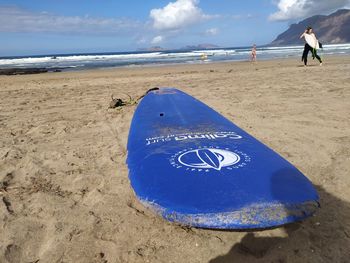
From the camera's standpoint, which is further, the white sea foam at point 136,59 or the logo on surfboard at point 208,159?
the white sea foam at point 136,59

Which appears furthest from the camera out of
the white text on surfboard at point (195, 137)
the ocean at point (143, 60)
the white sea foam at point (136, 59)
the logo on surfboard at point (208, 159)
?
the white sea foam at point (136, 59)

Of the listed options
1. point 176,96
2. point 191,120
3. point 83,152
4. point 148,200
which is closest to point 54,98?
point 176,96

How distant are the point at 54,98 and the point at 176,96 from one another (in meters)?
3.59

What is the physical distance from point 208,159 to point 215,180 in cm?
32

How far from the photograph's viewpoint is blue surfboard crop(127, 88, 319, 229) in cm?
188

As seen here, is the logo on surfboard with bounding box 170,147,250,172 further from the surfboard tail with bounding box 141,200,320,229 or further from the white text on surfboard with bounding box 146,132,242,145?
the surfboard tail with bounding box 141,200,320,229

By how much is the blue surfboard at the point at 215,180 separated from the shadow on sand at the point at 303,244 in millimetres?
168

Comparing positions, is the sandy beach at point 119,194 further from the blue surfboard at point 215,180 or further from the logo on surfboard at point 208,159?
the logo on surfboard at point 208,159

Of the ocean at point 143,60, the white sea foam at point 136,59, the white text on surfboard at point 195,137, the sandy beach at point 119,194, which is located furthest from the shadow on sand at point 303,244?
the white sea foam at point 136,59

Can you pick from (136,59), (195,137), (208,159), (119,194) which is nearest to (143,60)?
(136,59)

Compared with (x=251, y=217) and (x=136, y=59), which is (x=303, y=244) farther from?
(x=136, y=59)

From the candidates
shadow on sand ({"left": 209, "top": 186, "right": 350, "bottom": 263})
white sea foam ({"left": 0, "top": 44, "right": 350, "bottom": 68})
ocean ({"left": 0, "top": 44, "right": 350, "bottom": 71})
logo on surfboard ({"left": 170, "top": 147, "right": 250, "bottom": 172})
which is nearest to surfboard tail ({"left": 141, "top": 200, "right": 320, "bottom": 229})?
shadow on sand ({"left": 209, "top": 186, "right": 350, "bottom": 263})

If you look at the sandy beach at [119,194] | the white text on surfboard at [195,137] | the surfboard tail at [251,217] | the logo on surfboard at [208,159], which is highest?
the logo on surfboard at [208,159]

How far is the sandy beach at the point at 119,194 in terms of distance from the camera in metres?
1.96
